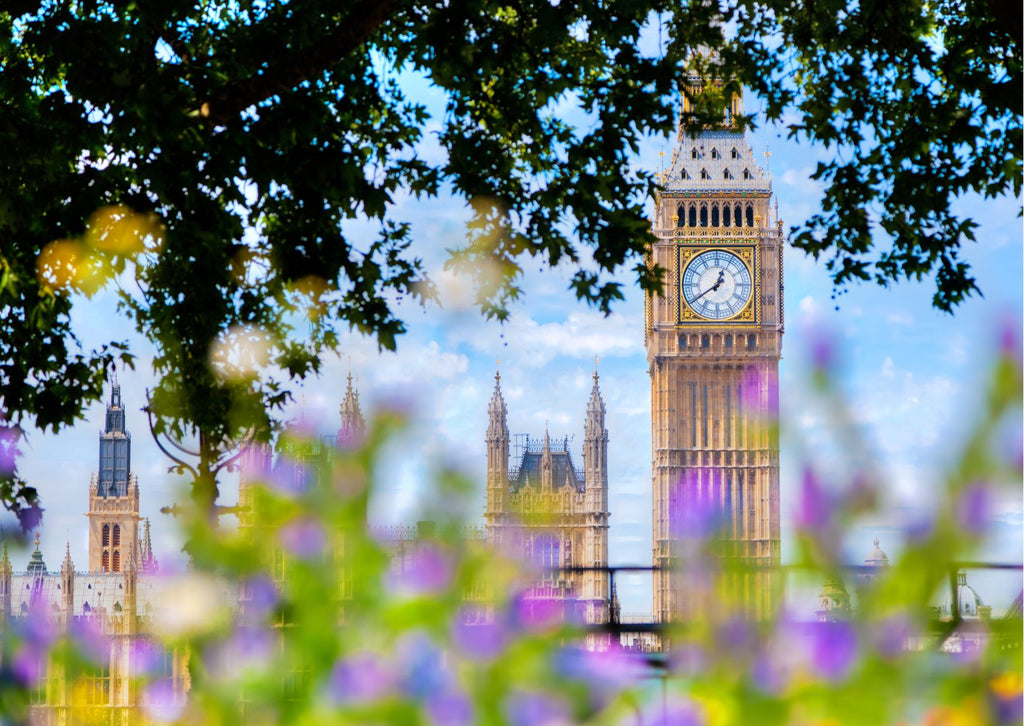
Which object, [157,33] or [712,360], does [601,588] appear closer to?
[712,360]

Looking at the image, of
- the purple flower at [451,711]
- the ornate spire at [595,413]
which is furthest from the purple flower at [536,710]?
the ornate spire at [595,413]

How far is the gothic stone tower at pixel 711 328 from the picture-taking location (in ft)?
224

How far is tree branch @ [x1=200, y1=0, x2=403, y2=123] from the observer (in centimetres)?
814

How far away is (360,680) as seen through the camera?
1.00m

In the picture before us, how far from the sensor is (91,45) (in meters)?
7.85

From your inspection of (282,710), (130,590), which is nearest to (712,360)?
(130,590)

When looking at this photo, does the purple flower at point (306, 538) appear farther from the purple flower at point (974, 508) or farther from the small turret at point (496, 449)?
the small turret at point (496, 449)

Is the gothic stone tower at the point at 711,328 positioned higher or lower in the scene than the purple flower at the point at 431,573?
higher

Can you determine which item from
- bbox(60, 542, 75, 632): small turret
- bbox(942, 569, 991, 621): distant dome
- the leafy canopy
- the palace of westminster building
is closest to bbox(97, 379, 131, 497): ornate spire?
the palace of westminster building

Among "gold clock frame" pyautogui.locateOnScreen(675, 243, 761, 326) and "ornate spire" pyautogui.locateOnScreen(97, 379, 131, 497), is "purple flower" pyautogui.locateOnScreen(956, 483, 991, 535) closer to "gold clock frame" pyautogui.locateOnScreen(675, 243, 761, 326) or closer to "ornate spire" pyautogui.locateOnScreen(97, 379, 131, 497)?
"gold clock frame" pyautogui.locateOnScreen(675, 243, 761, 326)

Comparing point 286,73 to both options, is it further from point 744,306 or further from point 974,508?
point 744,306

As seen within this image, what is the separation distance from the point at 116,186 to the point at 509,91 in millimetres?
3280

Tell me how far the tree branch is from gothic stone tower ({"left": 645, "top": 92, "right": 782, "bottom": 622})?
194 feet

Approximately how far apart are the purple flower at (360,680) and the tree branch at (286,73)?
7.47 meters
